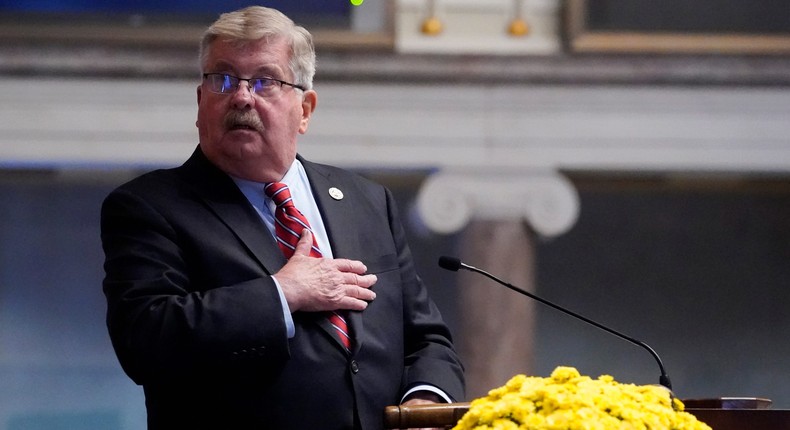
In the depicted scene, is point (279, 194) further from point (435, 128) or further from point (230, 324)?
point (435, 128)

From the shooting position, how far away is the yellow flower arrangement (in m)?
1.88

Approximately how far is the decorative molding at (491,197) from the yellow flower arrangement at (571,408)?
105 inches

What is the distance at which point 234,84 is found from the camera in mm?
2666

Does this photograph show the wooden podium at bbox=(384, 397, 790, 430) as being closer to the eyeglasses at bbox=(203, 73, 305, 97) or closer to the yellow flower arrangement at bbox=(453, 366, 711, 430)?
the yellow flower arrangement at bbox=(453, 366, 711, 430)

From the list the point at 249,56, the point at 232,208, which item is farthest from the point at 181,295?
the point at 249,56

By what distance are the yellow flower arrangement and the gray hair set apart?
1050 millimetres

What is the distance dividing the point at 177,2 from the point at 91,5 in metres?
0.33

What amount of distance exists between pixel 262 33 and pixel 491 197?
7.06 ft

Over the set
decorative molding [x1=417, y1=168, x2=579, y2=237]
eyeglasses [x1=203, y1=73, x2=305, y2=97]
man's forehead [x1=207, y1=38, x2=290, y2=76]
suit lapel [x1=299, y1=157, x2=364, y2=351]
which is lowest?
decorative molding [x1=417, y1=168, x2=579, y2=237]

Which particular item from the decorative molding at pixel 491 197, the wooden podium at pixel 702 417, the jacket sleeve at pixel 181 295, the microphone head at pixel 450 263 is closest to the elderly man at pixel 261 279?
the jacket sleeve at pixel 181 295

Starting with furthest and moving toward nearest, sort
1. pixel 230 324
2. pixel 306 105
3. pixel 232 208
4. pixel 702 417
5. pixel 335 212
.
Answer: pixel 306 105, pixel 335 212, pixel 232 208, pixel 230 324, pixel 702 417

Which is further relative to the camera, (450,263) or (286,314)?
(450,263)

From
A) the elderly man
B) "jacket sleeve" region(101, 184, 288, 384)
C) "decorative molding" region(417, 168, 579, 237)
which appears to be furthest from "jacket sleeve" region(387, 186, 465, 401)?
"decorative molding" region(417, 168, 579, 237)

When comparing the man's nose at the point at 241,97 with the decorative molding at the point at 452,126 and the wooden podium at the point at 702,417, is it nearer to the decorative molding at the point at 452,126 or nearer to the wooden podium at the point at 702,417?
the wooden podium at the point at 702,417
